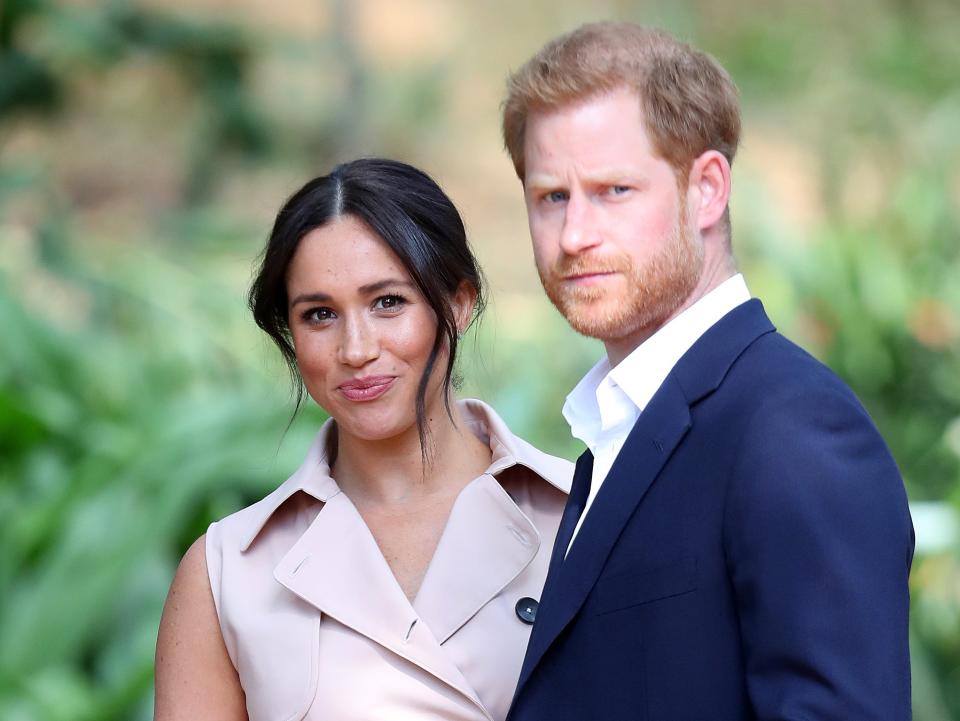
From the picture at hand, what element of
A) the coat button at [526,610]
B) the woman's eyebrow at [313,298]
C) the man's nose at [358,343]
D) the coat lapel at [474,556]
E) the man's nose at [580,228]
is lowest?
the coat button at [526,610]

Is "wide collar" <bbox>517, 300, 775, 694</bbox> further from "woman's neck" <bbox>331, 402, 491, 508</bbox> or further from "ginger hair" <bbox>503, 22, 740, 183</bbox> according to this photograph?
"woman's neck" <bbox>331, 402, 491, 508</bbox>

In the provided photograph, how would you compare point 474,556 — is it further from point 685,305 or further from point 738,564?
point 738,564

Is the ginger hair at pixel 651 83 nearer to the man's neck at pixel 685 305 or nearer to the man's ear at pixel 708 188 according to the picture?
the man's ear at pixel 708 188

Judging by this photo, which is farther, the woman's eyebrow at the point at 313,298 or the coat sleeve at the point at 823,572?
the woman's eyebrow at the point at 313,298

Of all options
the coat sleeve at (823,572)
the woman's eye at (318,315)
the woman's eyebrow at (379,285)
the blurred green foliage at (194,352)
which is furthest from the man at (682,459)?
the blurred green foliage at (194,352)

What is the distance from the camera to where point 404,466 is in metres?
2.26

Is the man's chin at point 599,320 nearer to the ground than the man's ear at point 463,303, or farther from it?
nearer to the ground

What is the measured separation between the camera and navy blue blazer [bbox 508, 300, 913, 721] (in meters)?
1.42

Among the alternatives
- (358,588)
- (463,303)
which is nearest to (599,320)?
(463,303)

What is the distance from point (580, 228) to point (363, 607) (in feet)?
2.46

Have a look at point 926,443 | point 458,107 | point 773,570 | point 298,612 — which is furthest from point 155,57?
point 773,570

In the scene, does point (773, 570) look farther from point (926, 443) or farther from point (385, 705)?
point (926, 443)

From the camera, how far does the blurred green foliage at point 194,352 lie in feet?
11.3

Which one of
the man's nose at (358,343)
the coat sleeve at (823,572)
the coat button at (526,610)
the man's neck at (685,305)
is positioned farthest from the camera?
the coat button at (526,610)
